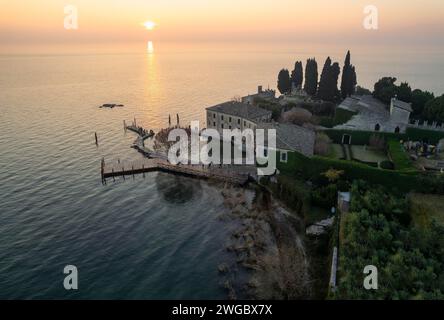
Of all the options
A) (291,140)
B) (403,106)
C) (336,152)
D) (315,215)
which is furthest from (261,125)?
(403,106)

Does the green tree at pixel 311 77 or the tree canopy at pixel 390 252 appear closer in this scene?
the tree canopy at pixel 390 252

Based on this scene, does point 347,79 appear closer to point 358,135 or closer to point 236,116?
point 358,135

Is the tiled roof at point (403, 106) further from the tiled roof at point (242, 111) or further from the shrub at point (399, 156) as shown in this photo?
the tiled roof at point (242, 111)

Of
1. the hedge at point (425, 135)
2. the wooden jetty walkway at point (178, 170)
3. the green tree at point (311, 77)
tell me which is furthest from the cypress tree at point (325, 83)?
the wooden jetty walkway at point (178, 170)

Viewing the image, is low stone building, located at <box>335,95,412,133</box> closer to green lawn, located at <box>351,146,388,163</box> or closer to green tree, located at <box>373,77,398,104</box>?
green tree, located at <box>373,77,398,104</box>

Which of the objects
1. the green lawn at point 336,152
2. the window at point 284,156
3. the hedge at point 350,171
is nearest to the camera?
the hedge at point 350,171

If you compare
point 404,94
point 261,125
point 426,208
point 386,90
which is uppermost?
point 386,90
